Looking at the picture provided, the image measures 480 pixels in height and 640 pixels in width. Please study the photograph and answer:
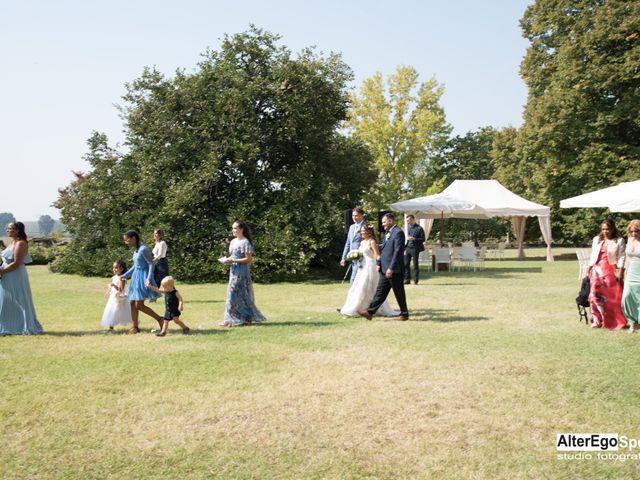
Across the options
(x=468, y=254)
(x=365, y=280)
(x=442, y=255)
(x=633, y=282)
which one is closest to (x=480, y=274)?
(x=468, y=254)

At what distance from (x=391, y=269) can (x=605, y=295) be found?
11.7ft

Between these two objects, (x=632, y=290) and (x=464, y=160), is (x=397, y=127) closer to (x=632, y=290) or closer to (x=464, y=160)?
(x=464, y=160)

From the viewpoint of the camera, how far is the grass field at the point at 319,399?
13.9ft

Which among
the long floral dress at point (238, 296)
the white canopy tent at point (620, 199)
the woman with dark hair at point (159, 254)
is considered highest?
the white canopy tent at point (620, 199)

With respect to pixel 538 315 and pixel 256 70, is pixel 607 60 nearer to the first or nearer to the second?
pixel 256 70

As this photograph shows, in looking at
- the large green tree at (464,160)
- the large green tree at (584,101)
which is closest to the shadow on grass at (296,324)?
the large green tree at (584,101)

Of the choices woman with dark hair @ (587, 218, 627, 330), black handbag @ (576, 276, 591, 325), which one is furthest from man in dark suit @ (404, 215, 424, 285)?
woman with dark hair @ (587, 218, 627, 330)

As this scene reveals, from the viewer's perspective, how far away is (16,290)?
9.41 m

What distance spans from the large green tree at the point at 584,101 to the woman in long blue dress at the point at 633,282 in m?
19.8

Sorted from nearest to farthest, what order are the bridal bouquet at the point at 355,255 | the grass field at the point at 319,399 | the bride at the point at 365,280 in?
the grass field at the point at 319,399 < the bride at the point at 365,280 < the bridal bouquet at the point at 355,255

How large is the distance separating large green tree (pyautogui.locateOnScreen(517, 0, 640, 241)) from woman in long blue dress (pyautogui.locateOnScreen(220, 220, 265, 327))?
22946 mm

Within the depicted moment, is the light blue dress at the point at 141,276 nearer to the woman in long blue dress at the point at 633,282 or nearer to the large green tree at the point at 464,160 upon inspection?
the woman in long blue dress at the point at 633,282

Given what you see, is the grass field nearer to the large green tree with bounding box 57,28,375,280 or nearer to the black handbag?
the black handbag

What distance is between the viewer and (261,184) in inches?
845
